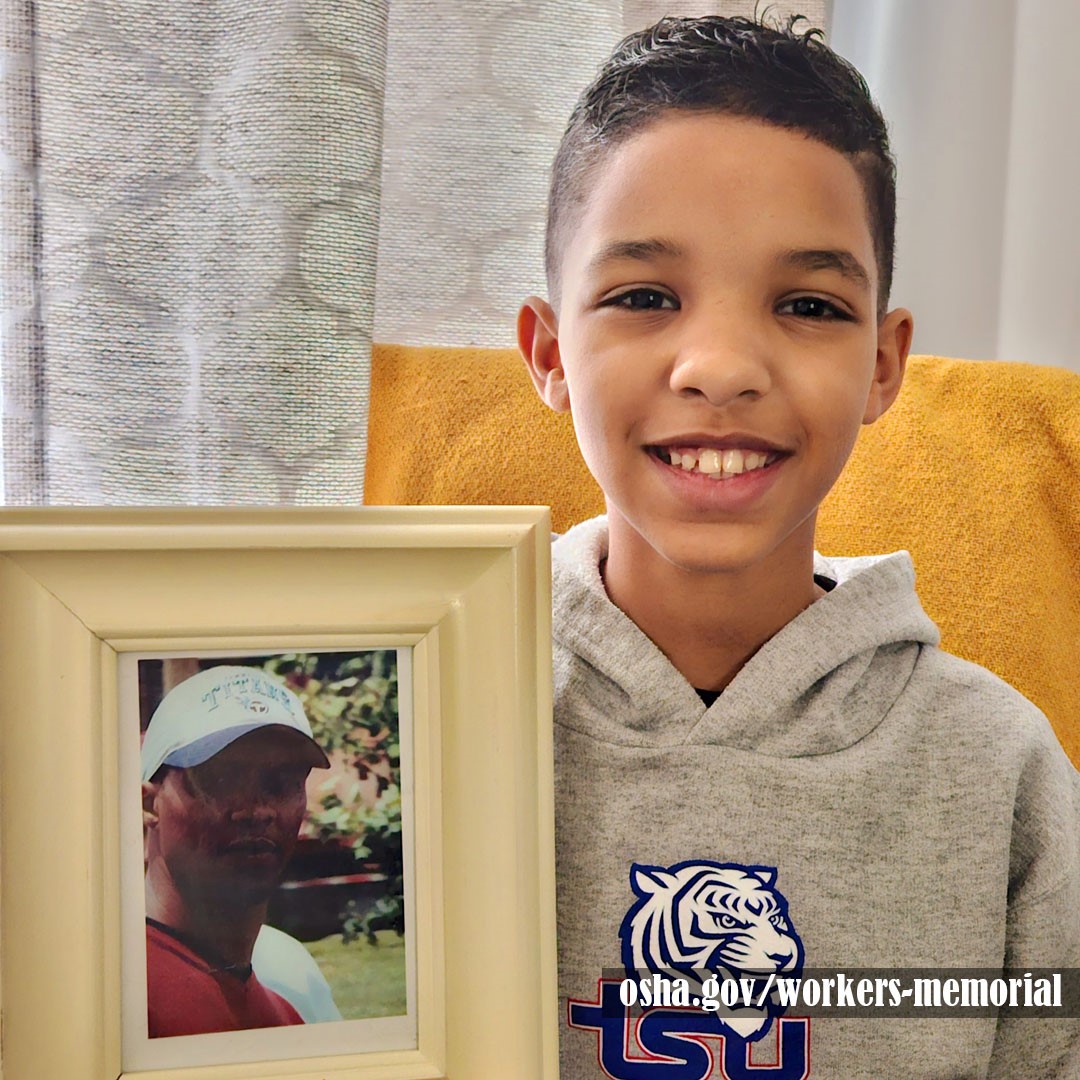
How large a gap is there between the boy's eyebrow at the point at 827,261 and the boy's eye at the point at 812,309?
19 millimetres

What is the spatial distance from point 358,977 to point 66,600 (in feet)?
0.81

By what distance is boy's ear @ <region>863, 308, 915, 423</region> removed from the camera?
74cm

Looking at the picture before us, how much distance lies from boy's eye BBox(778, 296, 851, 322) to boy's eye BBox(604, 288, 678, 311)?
0.23 feet

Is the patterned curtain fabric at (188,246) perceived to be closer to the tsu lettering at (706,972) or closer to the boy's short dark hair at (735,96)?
the boy's short dark hair at (735,96)

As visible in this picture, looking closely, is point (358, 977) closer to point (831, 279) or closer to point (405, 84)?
point (831, 279)

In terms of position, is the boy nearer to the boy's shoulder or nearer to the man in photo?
the boy's shoulder

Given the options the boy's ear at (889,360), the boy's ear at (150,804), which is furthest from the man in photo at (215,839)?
the boy's ear at (889,360)

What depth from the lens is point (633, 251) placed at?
65 cm

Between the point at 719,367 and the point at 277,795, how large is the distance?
336mm

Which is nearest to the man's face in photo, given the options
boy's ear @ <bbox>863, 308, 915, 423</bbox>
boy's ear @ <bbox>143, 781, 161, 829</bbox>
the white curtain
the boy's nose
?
boy's ear @ <bbox>143, 781, 161, 829</bbox>

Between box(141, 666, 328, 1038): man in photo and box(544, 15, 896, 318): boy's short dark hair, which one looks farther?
box(544, 15, 896, 318): boy's short dark hair

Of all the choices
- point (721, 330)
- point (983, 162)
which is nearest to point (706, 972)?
point (721, 330)

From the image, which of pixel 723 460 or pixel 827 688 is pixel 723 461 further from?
pixel 827 688

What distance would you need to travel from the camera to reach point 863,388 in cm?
68
